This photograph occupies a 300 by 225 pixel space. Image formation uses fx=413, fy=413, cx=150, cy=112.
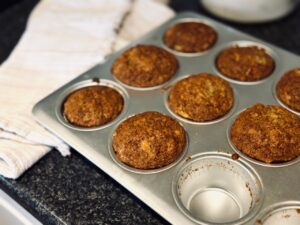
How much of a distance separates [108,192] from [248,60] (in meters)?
0.63

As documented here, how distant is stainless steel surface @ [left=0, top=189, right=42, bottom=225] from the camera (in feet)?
3.63

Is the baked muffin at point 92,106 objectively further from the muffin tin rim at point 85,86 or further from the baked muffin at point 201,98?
the baked muffin at point 201,98

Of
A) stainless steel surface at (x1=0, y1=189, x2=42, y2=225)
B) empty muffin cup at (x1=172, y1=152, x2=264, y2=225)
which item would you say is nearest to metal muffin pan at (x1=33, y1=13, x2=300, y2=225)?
empty muffin cup at (x1=172, y1=152, x2=264, y2=225)

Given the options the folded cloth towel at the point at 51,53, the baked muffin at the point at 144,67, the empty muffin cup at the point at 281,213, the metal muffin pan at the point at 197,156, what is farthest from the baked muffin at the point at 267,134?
the folded cloth towel at the point at 51,53

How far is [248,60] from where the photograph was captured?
1.35m

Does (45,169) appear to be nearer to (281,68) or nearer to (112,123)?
(112,123)

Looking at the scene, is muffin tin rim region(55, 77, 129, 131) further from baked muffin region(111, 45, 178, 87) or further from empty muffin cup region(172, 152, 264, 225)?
empty muffin cup region(172, 152, 264, 225)

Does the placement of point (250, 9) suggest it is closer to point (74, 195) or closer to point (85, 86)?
point (85, 86)

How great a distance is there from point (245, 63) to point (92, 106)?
52 centimetres

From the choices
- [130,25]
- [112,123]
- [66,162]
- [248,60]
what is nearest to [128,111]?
[112,123]

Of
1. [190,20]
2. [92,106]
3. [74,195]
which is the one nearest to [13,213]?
[74,195]

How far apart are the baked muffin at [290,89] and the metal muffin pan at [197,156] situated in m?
0.02

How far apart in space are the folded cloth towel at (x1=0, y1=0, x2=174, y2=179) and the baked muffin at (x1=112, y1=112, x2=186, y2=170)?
18 cm

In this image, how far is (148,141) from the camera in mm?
1095
